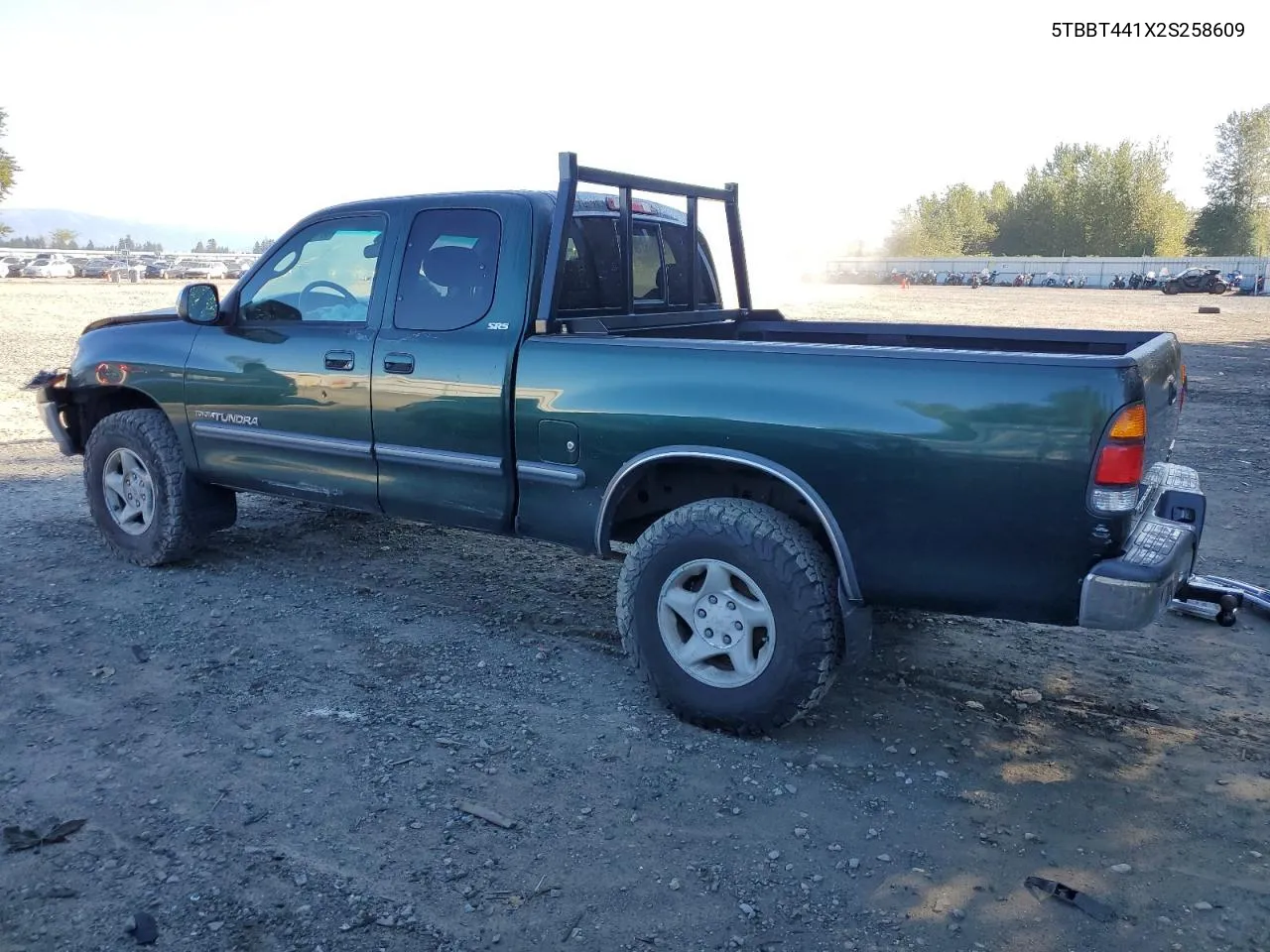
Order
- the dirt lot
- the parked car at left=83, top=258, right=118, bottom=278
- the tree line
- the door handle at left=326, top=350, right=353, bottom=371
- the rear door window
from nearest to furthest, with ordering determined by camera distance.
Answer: the dirt lot → the rear door window → the door handle at left=326, top=350, right=353, bottom=371 → the parked car at left=83, top=258, right=118, bottom=278 → the tree line

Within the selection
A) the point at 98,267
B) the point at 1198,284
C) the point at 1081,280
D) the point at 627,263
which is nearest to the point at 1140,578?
the point at 627,263

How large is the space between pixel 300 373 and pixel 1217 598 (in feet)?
13.3

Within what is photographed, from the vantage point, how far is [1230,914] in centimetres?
290

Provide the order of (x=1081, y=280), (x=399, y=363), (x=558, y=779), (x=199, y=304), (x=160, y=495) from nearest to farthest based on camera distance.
Result: (x=558, y=779)
(x=399, y=363)
(x=199, y=304)
(x=160, y=495)
(x=1081, y=280)

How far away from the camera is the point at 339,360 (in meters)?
4.93

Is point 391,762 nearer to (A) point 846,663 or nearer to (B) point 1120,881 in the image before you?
(A) point 846,663

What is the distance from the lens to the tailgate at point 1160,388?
349 centimetres

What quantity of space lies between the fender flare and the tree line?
97796 millimetres

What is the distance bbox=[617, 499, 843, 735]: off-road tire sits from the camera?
12.2 feet

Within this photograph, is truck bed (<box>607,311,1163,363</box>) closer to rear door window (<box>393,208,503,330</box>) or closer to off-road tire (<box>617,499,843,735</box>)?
rear door window (<box>393,208,503,330</box>)

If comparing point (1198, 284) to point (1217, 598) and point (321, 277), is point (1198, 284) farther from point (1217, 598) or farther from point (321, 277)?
point (321, 277)

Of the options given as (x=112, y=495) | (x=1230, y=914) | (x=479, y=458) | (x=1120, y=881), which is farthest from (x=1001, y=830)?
(x=112, y=495)

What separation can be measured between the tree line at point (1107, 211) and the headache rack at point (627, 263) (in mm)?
95751

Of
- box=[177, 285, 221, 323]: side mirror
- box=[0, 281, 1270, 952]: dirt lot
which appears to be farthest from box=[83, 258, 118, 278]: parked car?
box=[0, 281, 1270, 952]: dirt lot
